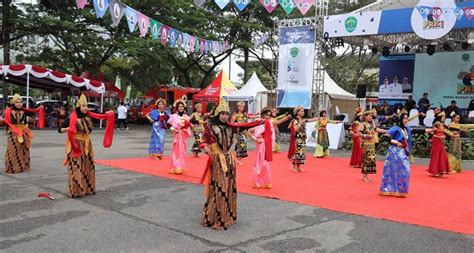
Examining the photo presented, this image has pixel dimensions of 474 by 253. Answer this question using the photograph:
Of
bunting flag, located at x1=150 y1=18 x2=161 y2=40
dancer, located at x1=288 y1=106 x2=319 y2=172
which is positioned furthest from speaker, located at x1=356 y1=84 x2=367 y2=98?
dancer, located at x1=288 y1=106 x2=319 y2=172

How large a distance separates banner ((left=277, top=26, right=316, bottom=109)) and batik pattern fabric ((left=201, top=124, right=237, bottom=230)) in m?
12.1

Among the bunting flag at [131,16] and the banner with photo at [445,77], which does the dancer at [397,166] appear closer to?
the bunting flag at [131,16]

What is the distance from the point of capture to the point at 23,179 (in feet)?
27.2

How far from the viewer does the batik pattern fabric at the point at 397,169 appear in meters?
7.41

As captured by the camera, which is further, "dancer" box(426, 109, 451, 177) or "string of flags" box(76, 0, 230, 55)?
"string of flags" box(76, 0, 230, 55)

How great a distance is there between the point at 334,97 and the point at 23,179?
1750cm

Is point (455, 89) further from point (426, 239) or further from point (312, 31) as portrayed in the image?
point (426, 239)

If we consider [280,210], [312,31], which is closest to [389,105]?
[312,31]

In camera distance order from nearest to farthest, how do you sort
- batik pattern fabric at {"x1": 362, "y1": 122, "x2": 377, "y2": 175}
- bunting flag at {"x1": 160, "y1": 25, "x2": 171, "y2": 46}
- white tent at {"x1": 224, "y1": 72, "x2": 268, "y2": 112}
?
1. batik pattern fabric at {"x1": 362, "y1": 122, "x2": 377, "y2": 175}
2. bunting flag at {"x1": 160, "y1": 25, "x2": 171, "y2": 46}
3. white tent at {"x1": 224, "y1": 72, "x2": 268, "y2": 112}

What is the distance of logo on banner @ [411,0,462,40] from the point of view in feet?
44.8

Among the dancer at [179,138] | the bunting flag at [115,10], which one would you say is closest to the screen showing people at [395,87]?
the bunting flag at [115,10]

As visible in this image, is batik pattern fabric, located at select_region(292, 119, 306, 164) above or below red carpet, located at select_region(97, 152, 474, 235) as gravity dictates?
above

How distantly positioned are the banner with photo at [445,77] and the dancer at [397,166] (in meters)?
13.4

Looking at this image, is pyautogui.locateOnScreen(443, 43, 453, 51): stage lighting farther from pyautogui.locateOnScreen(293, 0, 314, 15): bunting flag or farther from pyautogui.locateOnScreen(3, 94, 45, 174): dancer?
pyautogui.locateOnScreen(3, 94, 45, 174): dancer
